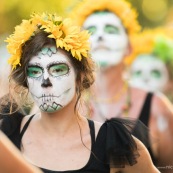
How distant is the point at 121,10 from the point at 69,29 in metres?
4.09

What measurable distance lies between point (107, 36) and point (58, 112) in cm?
418

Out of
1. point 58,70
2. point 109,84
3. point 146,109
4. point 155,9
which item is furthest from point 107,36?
point 155,9

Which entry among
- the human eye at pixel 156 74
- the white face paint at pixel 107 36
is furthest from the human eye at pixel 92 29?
the human eye at pixel 156 74

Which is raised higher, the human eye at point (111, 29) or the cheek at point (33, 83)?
the human eye at point (111, 29)

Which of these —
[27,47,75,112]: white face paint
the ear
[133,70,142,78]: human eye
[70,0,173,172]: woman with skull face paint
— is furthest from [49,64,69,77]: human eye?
[133,70,142,78]: human eye

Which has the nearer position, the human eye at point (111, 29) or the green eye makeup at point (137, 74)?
the human eye at point (111, 29)

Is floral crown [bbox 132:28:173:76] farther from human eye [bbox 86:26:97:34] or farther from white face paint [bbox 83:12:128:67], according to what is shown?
human eye [bbox 86:26:97:34]

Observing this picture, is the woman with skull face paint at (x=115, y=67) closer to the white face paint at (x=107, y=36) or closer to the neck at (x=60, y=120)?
the white face paint at (x=107, y=36)

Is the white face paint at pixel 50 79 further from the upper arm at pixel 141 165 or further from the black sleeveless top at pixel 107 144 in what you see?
the upper arm at pixel 141 165

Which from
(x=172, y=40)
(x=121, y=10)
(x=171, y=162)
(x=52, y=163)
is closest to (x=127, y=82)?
(x=121, y=10)

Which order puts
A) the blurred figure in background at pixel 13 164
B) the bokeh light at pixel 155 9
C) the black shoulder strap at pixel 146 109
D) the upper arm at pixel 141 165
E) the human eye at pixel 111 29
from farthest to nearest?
the bokeh light at pixel 155 9
the human eye at pixel 111 29
the black shoulder strap at pixel 146 109
the upper arm at pixel 141 165
the blurred figure in background at pixel 13 164

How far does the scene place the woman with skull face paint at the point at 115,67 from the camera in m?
8.73

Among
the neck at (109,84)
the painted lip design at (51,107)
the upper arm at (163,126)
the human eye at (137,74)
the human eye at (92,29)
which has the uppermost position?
the human eye at (92,29)

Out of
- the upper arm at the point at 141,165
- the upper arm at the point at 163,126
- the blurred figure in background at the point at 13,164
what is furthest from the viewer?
the upper arm at the point at 163,126
